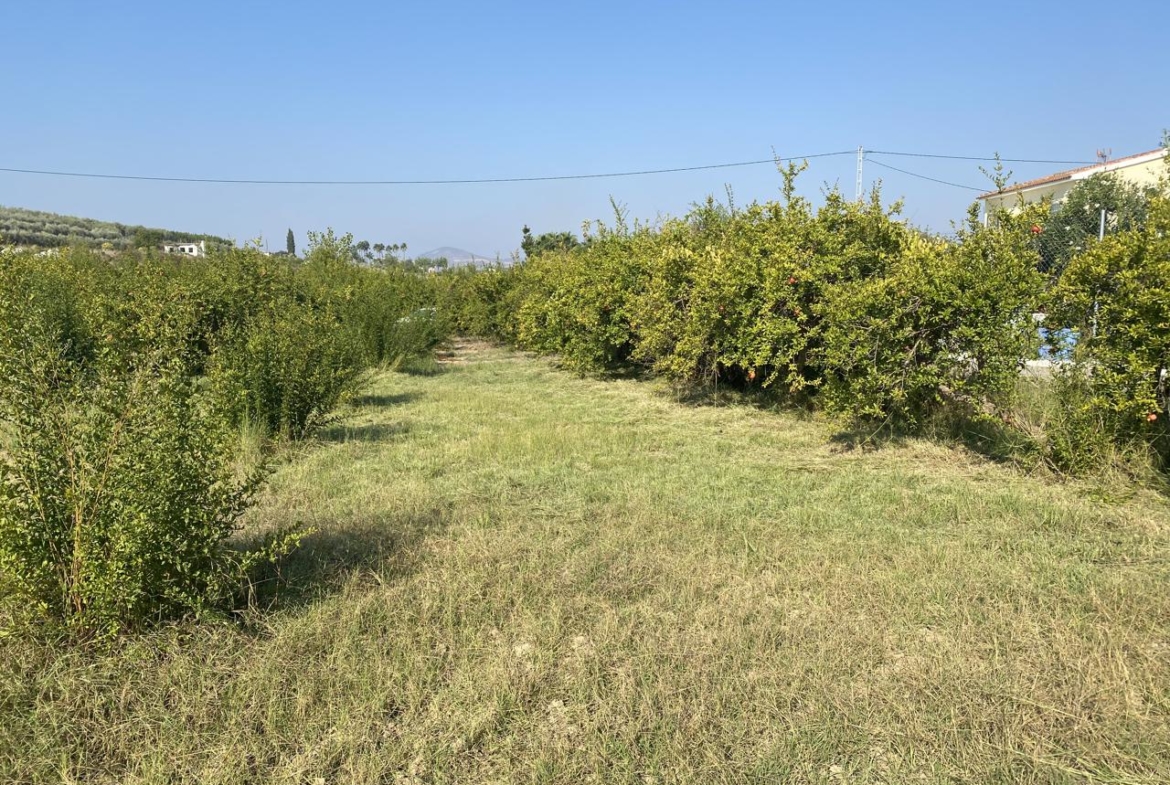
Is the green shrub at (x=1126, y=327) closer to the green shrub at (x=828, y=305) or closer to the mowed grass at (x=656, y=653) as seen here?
the green shrub at (x=828, y=305)

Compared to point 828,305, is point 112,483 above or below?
below

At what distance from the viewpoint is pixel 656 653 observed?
10.0ft

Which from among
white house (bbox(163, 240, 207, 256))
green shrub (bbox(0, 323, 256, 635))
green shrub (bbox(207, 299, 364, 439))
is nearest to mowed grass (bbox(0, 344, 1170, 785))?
green shrub (bbox(0, 323, 256, 635))

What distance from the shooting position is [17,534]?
2842 millimetres

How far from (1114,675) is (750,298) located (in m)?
6.28

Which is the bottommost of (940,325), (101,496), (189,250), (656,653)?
(656,653)

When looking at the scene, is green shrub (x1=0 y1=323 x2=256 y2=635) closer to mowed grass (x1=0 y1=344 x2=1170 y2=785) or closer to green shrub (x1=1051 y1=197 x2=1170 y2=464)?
mowed grass (x1=0 y1=344 x2=1170 y2=785)

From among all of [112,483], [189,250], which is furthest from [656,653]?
[189,250]

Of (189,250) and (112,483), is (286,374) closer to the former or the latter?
(112,483)

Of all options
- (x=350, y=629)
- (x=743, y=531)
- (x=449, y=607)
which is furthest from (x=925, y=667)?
(x=350, y=629)

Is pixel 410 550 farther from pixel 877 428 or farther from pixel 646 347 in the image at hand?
pixel 646 347

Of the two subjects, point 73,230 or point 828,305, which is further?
point 73,230

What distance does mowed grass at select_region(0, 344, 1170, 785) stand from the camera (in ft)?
7.91

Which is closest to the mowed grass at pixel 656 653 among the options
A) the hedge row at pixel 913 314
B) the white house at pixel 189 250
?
the hedge row at pixel 913 314
